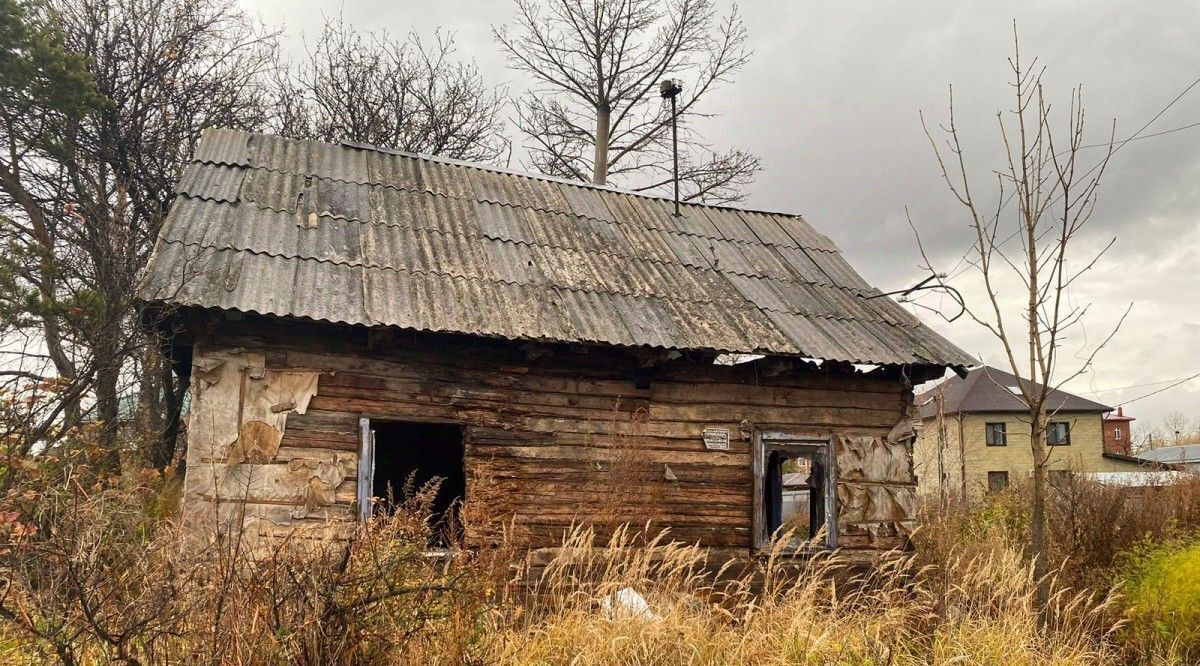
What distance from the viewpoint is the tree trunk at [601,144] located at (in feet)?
56.0

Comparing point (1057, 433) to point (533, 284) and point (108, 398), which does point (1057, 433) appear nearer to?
point (533, 284)

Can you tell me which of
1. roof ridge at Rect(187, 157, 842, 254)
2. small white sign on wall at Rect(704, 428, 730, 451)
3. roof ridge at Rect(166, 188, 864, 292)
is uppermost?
roof ridge at Rect(187, 157, 842, 254)

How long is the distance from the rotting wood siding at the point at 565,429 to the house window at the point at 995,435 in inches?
1083

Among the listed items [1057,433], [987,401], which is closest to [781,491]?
[1057,433]

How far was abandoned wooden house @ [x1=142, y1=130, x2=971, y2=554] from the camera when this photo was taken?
19.7ft

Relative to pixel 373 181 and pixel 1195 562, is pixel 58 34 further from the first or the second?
pixel 1195 562

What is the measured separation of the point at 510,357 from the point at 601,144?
11.4 meters

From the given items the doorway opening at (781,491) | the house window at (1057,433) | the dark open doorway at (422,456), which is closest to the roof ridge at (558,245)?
the doorway opening at (781,491)

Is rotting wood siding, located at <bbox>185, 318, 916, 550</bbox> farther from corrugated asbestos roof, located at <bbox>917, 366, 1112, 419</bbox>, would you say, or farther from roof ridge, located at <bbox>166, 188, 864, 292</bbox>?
corrugated asbestos roof, located at <bbox>917, 366, 1112, 419</bbox>

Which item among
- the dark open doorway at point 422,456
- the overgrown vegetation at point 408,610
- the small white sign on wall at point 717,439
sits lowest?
the overgrown vegetation at point 408,610

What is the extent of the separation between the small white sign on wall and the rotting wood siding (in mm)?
65

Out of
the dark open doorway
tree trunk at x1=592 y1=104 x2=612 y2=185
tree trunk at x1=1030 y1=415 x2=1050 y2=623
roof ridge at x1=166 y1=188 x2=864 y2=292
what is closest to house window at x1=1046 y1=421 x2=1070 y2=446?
tree trunk at x1=1030 y1=415 x2=1050 y2=623

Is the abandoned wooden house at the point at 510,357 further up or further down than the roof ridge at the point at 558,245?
further down

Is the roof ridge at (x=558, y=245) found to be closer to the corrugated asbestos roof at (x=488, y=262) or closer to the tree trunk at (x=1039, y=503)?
the corrugated asbestos roof at (x=488, y=262)
